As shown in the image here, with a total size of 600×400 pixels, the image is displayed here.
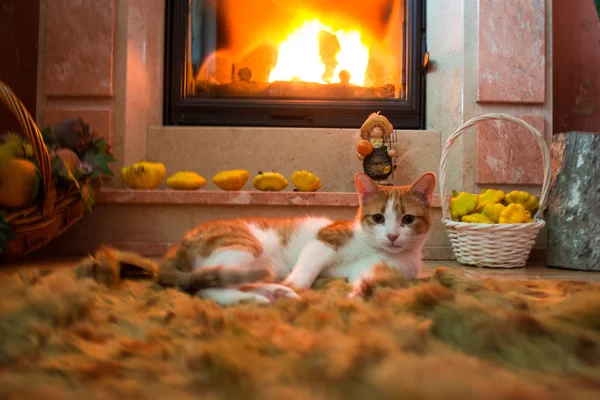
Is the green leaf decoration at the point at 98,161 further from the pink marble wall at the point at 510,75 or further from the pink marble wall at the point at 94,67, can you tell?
the pink marble wall at the point at 510,75

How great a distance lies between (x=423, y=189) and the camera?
1.27 metres

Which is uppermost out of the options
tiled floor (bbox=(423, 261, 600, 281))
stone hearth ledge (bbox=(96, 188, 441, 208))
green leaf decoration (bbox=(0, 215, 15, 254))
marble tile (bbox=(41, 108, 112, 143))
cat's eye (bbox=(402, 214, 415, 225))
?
marble tile (bbox=(41, 108, 112, 143))

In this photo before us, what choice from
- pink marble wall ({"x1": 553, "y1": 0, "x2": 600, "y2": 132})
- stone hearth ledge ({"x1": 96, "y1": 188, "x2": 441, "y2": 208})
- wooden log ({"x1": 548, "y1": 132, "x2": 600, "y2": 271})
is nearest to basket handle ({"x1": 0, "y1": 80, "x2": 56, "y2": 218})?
stone hearth ledge ({"x1": 96, "y1": 188, "x2": 441, "y2": 208})

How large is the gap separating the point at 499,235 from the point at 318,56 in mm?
1356

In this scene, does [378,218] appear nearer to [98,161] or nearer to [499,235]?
[499,235]

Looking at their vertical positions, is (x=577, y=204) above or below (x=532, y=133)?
below

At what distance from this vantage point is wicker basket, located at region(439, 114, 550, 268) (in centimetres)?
164

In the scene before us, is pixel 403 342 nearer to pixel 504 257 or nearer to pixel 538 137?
pixel 504 257

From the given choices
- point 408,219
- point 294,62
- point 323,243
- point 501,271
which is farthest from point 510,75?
point 323,243

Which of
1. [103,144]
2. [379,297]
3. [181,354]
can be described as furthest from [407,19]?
[181,354]

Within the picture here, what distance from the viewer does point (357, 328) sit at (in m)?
0.63

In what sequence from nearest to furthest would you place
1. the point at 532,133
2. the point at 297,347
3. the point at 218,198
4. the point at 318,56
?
the point at 297,347
the point at 532,133
the point at 218,198
the point at 318,56

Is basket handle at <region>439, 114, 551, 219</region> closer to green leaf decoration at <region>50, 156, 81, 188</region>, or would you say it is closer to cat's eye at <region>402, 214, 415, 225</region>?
cat's eye at <region>402, 214, 415, 225</region>

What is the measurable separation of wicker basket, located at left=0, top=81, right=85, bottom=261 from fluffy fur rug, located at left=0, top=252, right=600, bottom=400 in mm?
600
